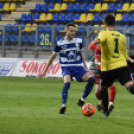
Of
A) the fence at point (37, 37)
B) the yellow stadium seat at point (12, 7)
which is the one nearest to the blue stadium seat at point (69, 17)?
the yellow stadium seat at point (12, 7)

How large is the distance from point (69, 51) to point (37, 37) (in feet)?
40.0

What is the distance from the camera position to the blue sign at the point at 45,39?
1956 cm

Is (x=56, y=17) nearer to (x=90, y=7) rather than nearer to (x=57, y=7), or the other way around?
(x=57, y=7)

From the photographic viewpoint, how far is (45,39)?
1970 cm

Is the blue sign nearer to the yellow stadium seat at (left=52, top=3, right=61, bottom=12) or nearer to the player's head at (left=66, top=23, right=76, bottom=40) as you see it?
the yellow stadium seat at (left=52, top=3, right=61, bottom=12)

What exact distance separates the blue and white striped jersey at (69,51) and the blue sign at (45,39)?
11718 millimetres

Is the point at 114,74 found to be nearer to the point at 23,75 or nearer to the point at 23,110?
the point at 23,110

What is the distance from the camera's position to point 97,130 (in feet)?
19.5

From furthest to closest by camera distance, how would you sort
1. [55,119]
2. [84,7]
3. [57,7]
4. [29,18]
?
[57,7], [29,18], [84,7], [55,119]

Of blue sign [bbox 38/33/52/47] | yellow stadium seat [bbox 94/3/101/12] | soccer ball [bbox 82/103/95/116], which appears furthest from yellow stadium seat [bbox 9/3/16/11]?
soccer ball [bbox 82/103/95/116]

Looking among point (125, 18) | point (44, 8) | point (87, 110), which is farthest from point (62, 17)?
point (87, 110)

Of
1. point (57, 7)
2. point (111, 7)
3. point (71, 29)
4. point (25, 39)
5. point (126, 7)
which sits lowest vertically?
point (25, 39)

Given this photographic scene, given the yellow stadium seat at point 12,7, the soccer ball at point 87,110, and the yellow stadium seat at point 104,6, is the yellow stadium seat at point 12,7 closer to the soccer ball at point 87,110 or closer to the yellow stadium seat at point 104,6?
the yellow stadium seat at point 104,6

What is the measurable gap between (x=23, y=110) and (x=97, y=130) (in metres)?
2.69
